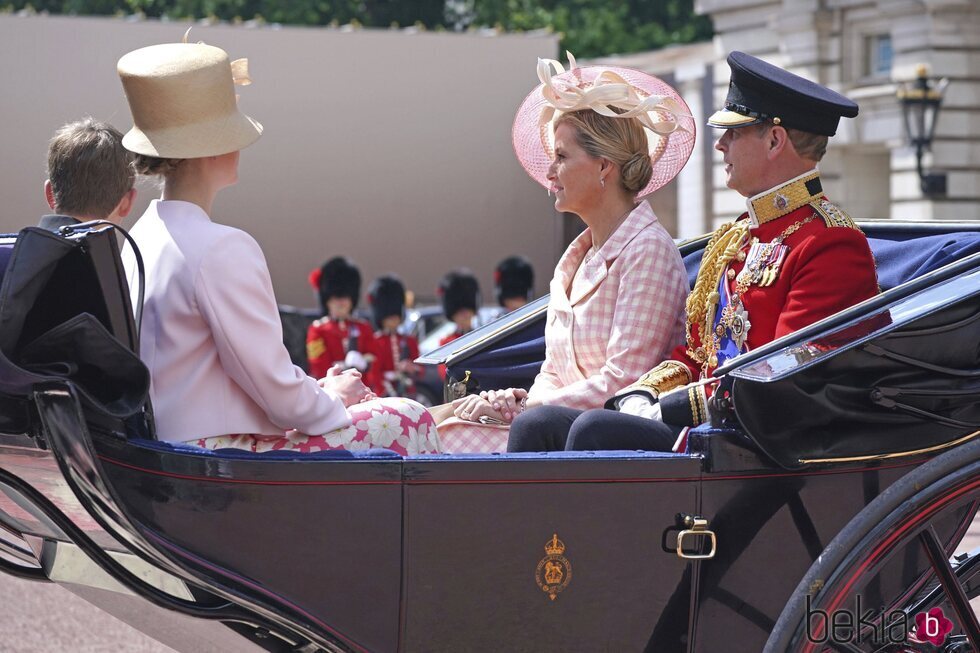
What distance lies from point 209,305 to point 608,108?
1.25m

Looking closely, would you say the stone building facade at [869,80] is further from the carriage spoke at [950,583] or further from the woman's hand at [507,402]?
the carriage spoke at [950,583]

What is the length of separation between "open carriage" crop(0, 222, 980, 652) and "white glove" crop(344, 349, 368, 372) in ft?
28.0

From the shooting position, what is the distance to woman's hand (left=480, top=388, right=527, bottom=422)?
345 centimetres

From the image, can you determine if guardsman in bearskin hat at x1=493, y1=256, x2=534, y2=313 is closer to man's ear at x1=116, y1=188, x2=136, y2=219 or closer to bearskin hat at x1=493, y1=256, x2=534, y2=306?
bearskin hat at x1=493, y1=256, x2=534, y2=306

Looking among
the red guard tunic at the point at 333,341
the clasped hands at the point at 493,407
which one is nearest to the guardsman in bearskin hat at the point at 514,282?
the red guard tunic at the point at 333,341

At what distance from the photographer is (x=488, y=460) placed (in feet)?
8.18

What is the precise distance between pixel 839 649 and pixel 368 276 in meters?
13.5

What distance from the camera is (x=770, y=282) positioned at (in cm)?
309

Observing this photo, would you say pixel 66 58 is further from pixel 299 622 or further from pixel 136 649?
pixel 299 622

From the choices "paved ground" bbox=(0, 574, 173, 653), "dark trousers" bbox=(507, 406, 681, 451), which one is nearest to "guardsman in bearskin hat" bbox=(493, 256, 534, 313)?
"paved ground" bbox=(0, 574, 173, 653)

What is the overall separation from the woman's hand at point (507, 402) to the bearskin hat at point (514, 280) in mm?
9162

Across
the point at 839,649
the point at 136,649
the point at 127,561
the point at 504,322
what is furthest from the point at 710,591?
the point at 136,649

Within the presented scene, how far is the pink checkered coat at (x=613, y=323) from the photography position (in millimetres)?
3299

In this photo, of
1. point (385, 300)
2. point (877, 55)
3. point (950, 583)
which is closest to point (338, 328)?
point (385, 300)
